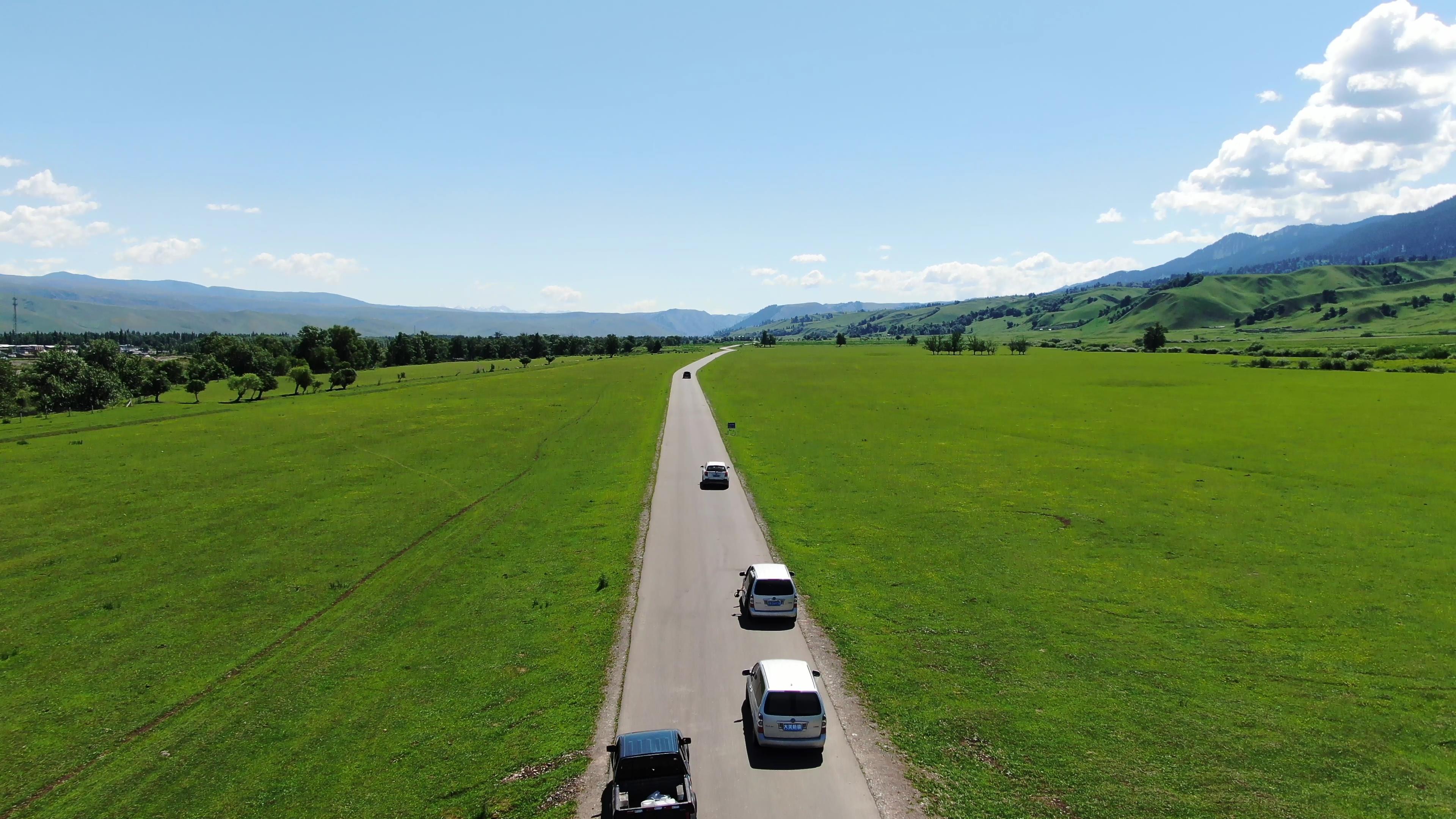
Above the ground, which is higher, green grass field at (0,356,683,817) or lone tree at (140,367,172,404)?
lone tree at (140,367,172,404)

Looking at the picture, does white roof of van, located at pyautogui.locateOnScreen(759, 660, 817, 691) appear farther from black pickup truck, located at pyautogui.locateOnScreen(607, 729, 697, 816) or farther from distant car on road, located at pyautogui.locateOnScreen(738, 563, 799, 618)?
distant car on road, located at pyautogui.locateOnScreen(738, 563, 799, 618)

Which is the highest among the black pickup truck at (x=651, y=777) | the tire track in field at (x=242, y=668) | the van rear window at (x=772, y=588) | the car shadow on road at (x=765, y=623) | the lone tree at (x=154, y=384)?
the lone tree at (x=154, y=384)

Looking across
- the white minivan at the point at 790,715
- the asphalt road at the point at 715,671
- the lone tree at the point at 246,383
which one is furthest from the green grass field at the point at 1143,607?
the lone tree at the point at 246,383

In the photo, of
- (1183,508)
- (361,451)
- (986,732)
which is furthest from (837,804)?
(361,451)

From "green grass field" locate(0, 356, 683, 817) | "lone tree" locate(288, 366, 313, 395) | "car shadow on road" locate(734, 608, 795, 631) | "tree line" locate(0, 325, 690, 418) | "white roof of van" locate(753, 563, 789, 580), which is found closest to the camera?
"green grass field" locate(0, 356, 683, 817)

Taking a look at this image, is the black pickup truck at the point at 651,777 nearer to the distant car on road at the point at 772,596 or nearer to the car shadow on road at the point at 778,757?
the car shadow on road at the point at 778,757

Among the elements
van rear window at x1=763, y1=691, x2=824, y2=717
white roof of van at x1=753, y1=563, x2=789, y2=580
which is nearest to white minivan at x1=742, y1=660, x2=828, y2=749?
van rear window at x1=763, y1=691, x2=824, y2=717

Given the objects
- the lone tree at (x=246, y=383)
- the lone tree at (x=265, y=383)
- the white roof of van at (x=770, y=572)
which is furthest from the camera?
the lone tree at (x=265, y=383)
